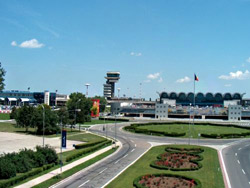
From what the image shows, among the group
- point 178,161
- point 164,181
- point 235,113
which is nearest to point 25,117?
point 178,161

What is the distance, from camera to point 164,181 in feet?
112

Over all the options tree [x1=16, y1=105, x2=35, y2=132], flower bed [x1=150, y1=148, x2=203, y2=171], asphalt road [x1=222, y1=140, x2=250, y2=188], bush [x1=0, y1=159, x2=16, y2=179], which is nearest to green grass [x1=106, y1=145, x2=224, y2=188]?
flower bed [x1=150, y1=148, x2=203, y2=171]

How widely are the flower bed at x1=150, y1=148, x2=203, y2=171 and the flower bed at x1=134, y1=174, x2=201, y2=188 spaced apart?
398 cm

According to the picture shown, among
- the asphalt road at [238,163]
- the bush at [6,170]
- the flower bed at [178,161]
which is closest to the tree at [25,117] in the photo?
the flower bed at [178,161]

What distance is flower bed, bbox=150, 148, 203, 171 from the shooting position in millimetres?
41156

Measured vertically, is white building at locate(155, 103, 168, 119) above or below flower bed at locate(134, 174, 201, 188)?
above

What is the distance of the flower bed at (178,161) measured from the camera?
135ft

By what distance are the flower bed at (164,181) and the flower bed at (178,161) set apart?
3981mm

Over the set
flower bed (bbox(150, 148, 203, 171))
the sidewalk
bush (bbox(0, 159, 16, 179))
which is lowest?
the sidewalk

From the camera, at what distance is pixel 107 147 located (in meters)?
60.8

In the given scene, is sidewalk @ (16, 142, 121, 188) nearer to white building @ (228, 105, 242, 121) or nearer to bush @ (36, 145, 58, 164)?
bush @ (36, 145, 58, 164)

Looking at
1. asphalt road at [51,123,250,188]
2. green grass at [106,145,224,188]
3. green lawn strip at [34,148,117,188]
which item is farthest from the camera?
asphalt road at [51,123,250,188]

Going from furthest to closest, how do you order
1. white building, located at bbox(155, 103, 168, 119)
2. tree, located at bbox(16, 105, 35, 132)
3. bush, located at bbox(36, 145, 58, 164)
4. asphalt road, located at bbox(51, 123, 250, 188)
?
white building, located at bbox(155, 103, 168, 119), tree, located at bbox(16, 105, 35, 132), bush, located at bbox(36, 145, 58, 164), asphalt road, located at bbox(51, 123, 250, 188)

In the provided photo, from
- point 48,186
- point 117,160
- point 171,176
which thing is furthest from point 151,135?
point 48,186
